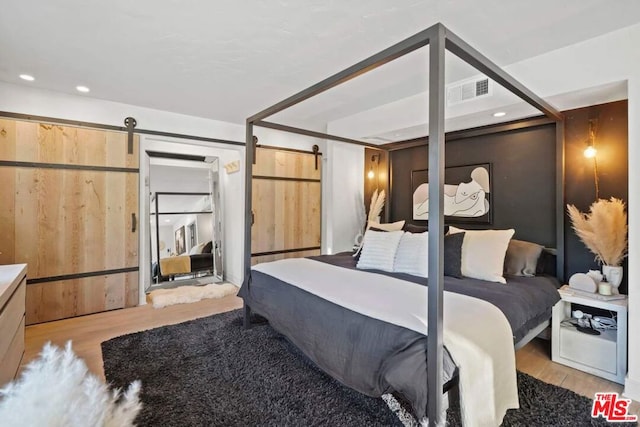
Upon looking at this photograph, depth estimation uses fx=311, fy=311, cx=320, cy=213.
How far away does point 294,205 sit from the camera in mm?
4762

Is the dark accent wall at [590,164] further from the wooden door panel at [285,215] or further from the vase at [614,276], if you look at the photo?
the wooden door panel at [285,215]

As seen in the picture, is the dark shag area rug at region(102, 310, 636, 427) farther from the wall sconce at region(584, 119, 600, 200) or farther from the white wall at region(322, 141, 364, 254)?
the white wall at region(322, 141, 364, 254)

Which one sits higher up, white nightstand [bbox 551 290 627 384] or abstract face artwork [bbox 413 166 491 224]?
abstract face artwork [bbox 413 166 491 224]

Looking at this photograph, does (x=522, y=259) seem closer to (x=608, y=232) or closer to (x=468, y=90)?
(x=608, y=232)

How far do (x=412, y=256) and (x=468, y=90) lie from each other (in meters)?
1.57

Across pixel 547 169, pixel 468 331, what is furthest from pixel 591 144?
pixel 468 331

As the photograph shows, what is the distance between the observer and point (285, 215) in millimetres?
4676

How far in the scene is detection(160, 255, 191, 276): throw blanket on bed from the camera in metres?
4.40

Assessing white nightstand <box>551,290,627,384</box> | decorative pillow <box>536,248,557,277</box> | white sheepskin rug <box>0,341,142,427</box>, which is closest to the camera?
white sheepskin rug <box>0,341,142,427</box>

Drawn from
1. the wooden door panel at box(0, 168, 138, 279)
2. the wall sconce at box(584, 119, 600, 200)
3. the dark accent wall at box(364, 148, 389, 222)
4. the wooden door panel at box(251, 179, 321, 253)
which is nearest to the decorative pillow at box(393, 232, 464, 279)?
the wall sconce at box(584, 119, 600, 200)

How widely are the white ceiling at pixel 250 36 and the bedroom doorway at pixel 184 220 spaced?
148 cm

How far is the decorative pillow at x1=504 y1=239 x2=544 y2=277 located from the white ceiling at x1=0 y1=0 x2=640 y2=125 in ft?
5.17

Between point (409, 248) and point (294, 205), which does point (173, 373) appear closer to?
point (409, 248)

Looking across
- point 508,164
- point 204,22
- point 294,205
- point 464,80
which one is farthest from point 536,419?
point 294,205
